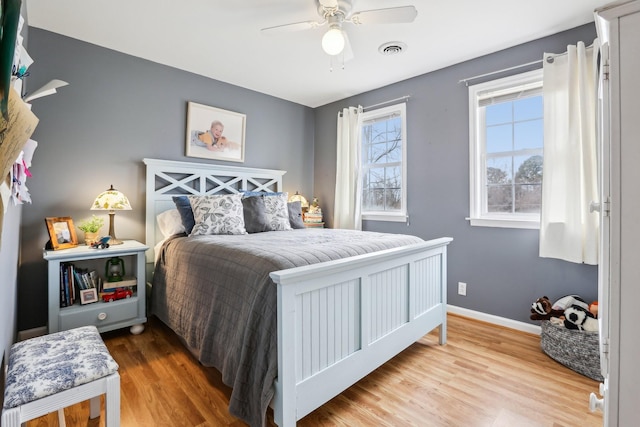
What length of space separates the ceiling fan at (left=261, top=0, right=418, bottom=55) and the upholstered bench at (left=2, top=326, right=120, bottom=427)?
6.78 feet

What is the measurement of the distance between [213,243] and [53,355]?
1.00 m

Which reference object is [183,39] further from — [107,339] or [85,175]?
[107,339]

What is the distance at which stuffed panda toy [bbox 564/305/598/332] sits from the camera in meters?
2.04

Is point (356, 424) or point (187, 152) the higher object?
point (187, 152)

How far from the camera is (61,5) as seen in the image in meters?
2.21

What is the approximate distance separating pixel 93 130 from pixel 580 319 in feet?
13.2

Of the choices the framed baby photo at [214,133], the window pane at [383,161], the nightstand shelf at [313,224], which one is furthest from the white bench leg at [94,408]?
the window pane at [383,161]

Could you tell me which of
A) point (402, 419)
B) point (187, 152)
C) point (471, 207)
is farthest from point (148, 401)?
point (471, 207)

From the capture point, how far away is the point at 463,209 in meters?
3.05

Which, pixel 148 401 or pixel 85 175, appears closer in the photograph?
pixel 148 401

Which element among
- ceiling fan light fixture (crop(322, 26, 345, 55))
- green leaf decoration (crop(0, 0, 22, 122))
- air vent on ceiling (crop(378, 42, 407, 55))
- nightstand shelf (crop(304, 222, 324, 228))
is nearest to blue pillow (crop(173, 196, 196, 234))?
nightstand shelf (crop(304, 222, 324, 228))

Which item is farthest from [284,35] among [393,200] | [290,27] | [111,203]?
[393,200]

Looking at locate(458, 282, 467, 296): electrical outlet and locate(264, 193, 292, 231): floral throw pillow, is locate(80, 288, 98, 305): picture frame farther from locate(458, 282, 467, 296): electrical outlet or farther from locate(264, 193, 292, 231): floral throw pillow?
locate(458, 282, 467, 296): electrical outlet

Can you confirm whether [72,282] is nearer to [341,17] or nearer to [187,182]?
[187,182]
